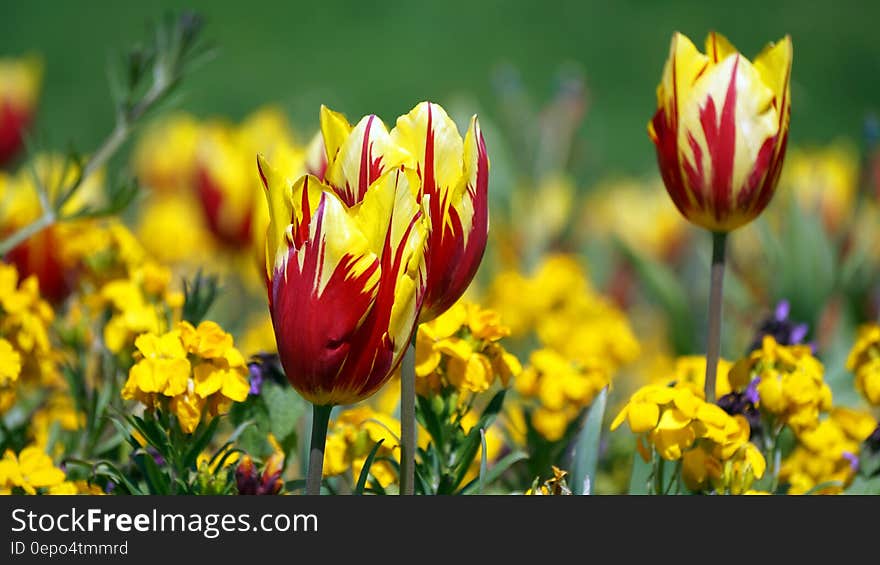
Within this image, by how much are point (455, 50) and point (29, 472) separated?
5394mm

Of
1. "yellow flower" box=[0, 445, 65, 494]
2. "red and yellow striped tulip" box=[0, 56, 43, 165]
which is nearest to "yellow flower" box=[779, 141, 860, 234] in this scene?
"red and yellow striped tulip" box=[0, 56, 43, 165]

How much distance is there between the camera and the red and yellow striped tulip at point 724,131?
3.45 feet

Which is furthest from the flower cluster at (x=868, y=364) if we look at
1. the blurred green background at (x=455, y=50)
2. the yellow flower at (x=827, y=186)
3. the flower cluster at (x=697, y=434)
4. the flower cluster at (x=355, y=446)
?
the blurred green background at (x=455, y=50)

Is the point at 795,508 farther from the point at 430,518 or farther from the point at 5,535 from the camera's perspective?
the point at 5,535

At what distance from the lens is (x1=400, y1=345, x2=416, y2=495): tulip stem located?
0.94 meters

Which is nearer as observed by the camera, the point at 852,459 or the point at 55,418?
the point at 852,459

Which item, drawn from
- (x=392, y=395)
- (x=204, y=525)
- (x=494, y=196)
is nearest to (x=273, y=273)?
(x=204, y=525)

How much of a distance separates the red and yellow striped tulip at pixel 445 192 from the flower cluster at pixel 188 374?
0.17 m

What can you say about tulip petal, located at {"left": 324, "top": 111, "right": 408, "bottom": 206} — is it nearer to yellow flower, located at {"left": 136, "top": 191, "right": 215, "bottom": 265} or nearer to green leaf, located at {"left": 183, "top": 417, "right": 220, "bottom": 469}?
green leaf, located at {"left": 183, "top": 417, "right": 220, "bottom": 469}

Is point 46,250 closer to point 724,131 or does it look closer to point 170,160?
point 724,131

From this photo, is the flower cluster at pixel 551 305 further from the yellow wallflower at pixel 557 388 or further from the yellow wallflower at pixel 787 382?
the yellow wallflower at pixel 787 382

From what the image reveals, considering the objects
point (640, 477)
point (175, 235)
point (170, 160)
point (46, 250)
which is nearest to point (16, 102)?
point (175, 235)

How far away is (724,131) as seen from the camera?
1049 mm

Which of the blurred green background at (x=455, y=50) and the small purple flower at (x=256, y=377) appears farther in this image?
the blurred green background at (x=455, y=50)
